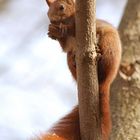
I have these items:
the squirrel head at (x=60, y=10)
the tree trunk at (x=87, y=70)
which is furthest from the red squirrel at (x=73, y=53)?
the tree trunk at (x=87, y=70)

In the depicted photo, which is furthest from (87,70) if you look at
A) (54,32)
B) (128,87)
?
(128,87)

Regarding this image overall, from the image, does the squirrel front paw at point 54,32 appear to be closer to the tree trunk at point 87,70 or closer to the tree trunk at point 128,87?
the tree trunk at point 87,70

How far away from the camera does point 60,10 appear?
7.25ft

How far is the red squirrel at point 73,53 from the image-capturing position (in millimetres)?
2109

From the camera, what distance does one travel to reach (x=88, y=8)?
1.86m

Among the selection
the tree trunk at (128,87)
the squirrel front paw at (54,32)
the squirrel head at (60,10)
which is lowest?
the tree trunk at (128,87)

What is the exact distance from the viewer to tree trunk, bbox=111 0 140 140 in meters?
2.37

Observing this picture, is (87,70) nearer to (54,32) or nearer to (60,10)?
(54,32)

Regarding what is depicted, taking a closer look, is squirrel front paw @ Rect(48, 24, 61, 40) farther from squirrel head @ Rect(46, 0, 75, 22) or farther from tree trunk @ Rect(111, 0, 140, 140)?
tree trunk @ Rect(111, 0, 140, 140)

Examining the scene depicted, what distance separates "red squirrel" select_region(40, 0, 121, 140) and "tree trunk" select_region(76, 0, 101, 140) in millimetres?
107

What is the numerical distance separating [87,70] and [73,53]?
11.6 inches

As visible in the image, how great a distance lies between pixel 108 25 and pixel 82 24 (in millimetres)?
369

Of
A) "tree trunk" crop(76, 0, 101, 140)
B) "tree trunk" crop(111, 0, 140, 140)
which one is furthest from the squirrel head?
"tree trunk" crop(111, 0, 140, 140)

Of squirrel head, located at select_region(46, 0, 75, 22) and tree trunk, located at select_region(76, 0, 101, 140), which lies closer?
tree trunk, located at select_region(76, 0, 101, 140)
